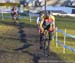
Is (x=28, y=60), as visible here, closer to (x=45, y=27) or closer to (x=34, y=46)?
(x=45, y=27)

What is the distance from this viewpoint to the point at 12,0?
9538 cm

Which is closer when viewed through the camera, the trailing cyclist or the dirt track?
the dirt track

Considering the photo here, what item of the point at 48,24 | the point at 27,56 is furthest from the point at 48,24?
the point at 27,56

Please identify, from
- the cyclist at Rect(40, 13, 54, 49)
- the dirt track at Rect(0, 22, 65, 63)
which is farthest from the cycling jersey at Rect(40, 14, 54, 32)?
the dirt track at Rect(0, 22, 65, 63)

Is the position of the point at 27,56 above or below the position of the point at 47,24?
below

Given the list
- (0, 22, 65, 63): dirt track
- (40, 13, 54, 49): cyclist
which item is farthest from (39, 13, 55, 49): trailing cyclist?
(0, 22, 65, 63): dirt track

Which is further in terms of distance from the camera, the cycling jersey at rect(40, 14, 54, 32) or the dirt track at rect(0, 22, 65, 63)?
the cycling jersey at rect(40, 14, 54, 32)

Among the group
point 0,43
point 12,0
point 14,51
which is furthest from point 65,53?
point 12,0

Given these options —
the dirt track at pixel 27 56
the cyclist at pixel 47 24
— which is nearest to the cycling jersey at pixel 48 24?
the cyclist at pixel 47 24

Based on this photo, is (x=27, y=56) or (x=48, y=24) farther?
(x=48, y=24)

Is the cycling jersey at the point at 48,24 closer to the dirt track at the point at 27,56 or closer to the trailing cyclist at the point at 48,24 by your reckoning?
the trailing cyclist at the point at 48,24

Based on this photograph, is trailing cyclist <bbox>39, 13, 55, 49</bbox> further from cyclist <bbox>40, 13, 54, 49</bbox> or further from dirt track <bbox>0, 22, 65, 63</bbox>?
dirt track <bbox>0, 22, 65, 63</bbox>

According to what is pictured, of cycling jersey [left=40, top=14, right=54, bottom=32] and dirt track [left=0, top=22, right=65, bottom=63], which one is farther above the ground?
cycling jersey [left=40, top=14, right=54, bottom=32]

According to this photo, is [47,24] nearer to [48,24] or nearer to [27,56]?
[48,24]
